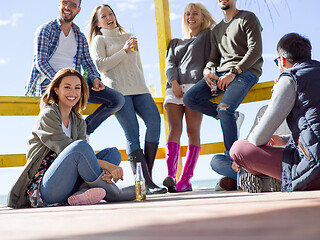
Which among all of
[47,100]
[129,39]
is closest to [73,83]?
[47,100]

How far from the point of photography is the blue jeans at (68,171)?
192 centimetres

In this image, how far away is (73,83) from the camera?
2293 mm

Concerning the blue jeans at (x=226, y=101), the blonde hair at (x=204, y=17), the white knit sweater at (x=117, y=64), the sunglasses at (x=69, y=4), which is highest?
the sunglasses at (x=69, y=4)

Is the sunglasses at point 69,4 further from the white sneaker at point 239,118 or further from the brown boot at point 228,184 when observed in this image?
the brown boot at point 228,184

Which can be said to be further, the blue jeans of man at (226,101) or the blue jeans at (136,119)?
the blue jeans at (136,119)

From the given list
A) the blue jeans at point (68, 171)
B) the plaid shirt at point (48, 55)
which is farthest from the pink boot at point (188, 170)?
the blue jeans at point (68, 171)

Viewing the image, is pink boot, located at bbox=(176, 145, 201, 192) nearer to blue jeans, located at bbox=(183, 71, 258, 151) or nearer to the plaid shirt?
blue jeans, located at bbox=(183, 71, 258, 151)

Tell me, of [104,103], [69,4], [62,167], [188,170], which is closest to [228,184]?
[188,170]

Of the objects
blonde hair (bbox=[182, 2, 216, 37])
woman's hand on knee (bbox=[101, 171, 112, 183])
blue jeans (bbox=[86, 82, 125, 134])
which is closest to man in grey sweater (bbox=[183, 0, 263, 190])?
blonde hair (bbox=[182, 2, 216, 37])

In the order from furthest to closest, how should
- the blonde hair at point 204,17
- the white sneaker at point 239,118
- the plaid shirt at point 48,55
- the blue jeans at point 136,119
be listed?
the blonde hair at point 204,17 → the blue jeans at point 136,119 → the white sneaker at point 239,118 → the plaid shirt at point 48,55

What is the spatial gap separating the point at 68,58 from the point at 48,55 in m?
0.16

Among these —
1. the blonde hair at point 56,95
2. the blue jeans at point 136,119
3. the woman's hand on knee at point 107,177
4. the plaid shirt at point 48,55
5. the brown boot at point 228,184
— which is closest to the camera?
the woman's hand on knee at point 107,177

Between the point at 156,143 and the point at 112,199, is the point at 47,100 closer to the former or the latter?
the point at 112,199

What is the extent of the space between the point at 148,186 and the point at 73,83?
96cm
